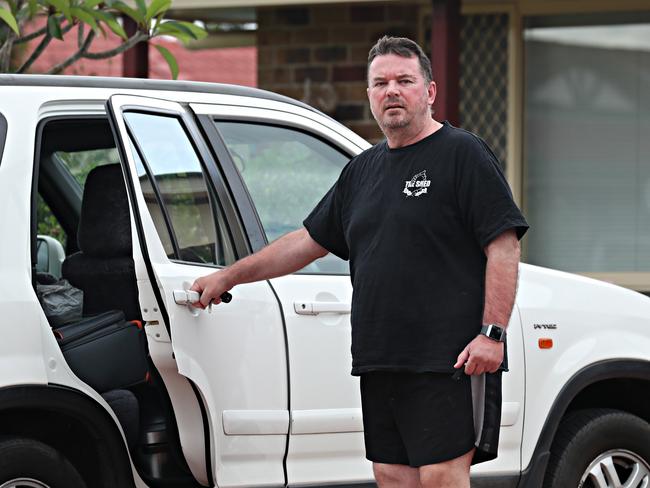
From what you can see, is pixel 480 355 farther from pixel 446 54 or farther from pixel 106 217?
pixel 446 54

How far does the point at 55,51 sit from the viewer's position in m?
17.9

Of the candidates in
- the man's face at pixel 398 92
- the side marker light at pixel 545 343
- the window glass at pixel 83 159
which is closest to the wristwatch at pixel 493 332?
the man's face at pixel 398 92

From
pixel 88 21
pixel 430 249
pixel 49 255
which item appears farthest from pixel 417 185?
pixel 49 255

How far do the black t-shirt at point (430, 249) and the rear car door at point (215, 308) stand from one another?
23.7 inches

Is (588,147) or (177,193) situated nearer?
(177,193)

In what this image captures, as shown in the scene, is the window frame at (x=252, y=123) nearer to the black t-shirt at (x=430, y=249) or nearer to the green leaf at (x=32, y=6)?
the black t-shirt at (x=430, y=249)

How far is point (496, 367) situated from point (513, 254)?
33cm

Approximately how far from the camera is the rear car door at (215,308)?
4.52 meters

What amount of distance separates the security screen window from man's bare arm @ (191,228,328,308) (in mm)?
6387

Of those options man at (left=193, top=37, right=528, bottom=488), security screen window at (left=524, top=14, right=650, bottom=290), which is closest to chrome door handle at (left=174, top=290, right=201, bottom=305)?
man at (left=193, top=37, right=528, bottom=488)

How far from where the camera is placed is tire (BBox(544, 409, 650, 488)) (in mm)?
5355

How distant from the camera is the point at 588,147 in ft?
35.3

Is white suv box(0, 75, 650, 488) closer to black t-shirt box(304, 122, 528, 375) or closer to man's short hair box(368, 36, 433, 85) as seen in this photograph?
black t-shirt box(304, 122, 528, 375)

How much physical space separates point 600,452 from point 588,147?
18.5 feet
